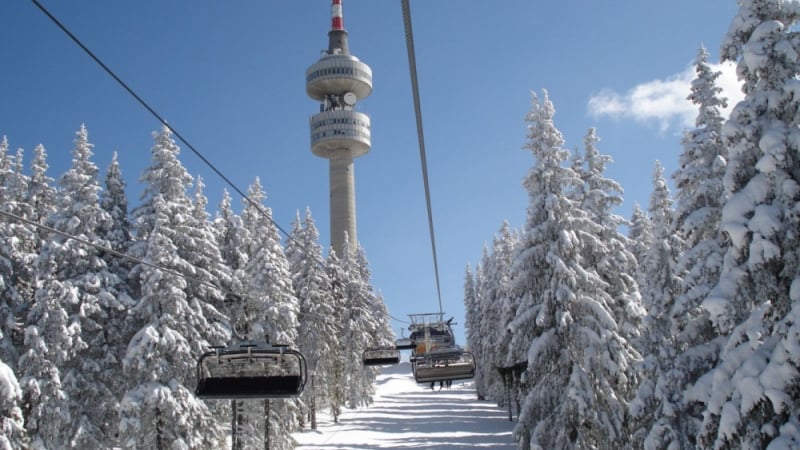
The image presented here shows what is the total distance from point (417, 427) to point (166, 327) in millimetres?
→ 35068

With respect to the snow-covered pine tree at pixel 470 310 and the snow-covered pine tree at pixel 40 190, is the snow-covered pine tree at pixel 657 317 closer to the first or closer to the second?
the snow-covered pine tree at pixel 40 190

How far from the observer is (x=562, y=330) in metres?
23.2

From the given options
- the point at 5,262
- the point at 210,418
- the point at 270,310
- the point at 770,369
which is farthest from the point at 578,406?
the point at 5,262

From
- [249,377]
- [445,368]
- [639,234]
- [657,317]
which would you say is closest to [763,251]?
[657,317]

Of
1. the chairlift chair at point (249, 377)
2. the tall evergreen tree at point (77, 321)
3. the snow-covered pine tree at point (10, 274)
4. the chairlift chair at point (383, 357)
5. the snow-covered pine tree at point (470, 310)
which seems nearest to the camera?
the chairlift chair at point (249, 377)

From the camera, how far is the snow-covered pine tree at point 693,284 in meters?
16.8

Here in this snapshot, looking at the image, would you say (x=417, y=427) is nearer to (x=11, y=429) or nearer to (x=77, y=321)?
(x=77, y=321)

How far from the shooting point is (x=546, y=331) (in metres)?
23.9

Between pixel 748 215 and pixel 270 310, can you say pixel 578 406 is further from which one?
pixel 270 310

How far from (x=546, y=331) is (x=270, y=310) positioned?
57.8ft

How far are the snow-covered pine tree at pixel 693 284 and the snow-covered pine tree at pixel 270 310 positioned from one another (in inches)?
883

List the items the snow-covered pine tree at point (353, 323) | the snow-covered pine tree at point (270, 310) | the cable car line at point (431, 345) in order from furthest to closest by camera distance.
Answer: the snow-covered pine tree at point (353, 323) < the snow-covered pine tree at point (270, 310) < the cable car line at point (431, 345)

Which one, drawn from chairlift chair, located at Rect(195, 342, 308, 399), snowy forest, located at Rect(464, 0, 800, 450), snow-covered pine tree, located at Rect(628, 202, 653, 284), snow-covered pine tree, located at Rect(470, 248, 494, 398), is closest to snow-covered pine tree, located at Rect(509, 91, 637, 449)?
snowy forest, located at Rect(464, 0, 800, 450)

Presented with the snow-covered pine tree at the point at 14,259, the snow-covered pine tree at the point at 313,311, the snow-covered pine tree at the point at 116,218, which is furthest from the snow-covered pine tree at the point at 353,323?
the snow-covered pine tree at the point at 14,259
